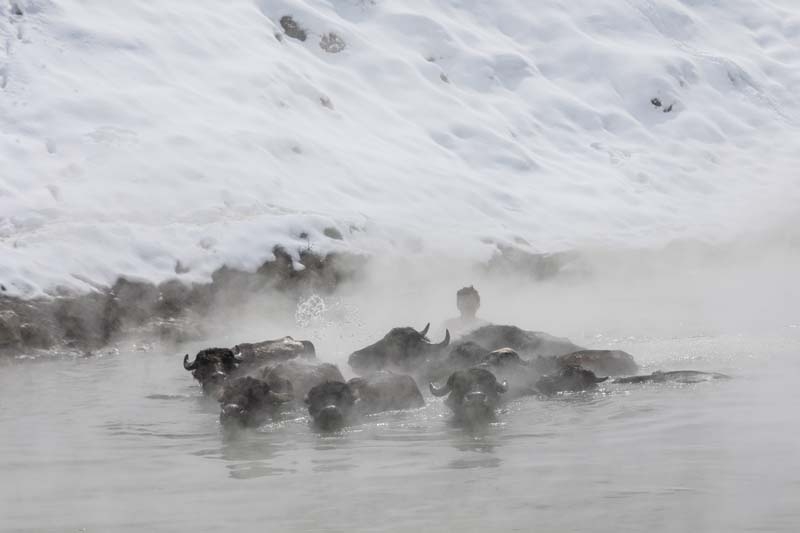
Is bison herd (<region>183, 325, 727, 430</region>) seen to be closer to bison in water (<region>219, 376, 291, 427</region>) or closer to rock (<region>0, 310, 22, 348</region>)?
bison in water (<region>219, 376, 291, 427</region>)

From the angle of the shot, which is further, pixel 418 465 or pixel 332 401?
pixel 332 401

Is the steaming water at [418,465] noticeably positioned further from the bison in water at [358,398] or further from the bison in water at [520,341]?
the bison in water at [520,341]

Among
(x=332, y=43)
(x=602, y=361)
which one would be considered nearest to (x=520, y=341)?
(x=602, y=361)

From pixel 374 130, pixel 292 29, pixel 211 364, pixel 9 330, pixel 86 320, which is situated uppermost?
pixel 292 29

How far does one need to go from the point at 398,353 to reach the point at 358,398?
2.57 meters

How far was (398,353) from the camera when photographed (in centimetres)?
1512

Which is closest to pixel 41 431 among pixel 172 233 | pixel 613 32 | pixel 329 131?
pixel 172 233

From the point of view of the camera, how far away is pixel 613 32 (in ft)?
168

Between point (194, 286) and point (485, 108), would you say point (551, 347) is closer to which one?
point (194, 286)

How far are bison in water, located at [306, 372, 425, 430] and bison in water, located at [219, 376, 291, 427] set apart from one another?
1.47 ft

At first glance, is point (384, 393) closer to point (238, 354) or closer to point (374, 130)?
point (238, 354)

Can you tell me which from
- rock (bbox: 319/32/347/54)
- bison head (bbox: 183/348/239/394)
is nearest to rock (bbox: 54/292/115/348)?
bison head (bbox: 183/348/239/394)

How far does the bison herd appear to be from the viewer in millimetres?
12156

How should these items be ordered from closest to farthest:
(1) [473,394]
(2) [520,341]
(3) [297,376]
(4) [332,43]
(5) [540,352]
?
1. (1) [473,394]
2. (3) [297,376]
3. (5) [540,352]
4. (2) [520,341]
5. (4) [332,43]
